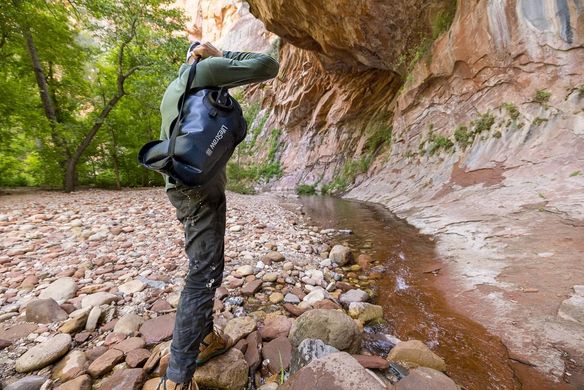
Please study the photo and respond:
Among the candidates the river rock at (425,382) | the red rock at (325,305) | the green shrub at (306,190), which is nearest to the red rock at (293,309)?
the red rock at (325,305)

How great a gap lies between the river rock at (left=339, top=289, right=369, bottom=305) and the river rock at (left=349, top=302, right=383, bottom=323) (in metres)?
0.18

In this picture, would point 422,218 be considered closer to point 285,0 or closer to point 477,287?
point 477,287

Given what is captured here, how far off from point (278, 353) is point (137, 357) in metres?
0.89

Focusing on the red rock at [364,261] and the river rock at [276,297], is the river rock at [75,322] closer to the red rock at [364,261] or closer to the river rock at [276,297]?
the river rock at [276,297]

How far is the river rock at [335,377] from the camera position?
1.25 m

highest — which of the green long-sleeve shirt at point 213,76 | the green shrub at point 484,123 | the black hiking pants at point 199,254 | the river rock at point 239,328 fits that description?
the green shrub at point 484,123

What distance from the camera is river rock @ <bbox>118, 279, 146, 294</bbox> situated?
253cm

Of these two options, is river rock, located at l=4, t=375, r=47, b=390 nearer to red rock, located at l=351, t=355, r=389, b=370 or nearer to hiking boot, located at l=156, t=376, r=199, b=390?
hiking boot, located at l=156, t=376, r=199, b=390

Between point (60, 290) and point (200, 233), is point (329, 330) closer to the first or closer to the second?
point (200, 233)

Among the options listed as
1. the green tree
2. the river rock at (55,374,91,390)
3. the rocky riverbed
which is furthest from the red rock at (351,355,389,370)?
the green tree

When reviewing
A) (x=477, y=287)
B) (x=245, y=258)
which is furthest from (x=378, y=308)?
(x=245, y=258)

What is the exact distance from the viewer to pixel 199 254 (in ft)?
5.09

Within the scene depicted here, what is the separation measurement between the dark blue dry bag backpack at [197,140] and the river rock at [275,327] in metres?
1.37

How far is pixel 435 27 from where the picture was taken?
9.13m
